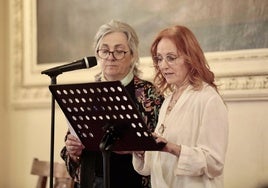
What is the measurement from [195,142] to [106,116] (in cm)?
38

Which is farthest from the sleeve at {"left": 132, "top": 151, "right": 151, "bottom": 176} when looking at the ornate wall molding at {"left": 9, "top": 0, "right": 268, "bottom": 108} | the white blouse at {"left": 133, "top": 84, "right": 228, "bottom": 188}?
the ornate wall molding at {"left": 9, "top": 0, "right": 268, "bottom": 108}

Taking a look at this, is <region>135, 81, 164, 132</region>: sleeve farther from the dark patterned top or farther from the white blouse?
the white blouse

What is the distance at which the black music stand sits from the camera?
5.79ft

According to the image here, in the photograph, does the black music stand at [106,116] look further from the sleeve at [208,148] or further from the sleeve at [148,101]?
the sleeve at [148,101]

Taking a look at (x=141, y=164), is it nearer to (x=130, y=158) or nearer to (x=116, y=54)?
(x=130, y=158)

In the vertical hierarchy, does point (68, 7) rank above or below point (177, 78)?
above

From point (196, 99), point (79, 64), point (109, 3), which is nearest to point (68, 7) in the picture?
point (109, 3)

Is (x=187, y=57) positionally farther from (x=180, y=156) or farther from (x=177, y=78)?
(x=180, y=156)

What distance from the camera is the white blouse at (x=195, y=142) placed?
196cm

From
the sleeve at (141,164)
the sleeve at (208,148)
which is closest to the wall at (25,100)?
the sleeve at (141,164)

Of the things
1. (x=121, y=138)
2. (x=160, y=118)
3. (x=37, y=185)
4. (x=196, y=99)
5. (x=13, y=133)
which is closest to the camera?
(x=121, y=138)

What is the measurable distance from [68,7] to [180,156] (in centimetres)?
209

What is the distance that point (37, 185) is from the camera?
3578 mm

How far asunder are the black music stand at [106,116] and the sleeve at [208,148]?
0.18 meters
